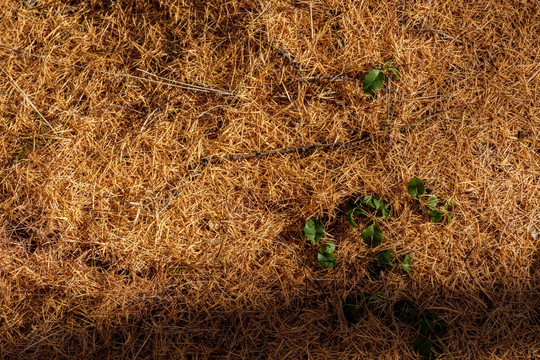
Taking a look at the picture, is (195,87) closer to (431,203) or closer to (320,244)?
(320,244)

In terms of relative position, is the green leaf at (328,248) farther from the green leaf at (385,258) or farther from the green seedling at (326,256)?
the green leaf at (385,258)

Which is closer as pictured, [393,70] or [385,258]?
[385,258]

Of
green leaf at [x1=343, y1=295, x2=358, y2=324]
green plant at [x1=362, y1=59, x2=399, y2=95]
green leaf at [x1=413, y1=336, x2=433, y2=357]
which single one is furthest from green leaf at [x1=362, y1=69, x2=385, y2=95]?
green leaf at [x1=413, y1=336, x2=433, y2=357]

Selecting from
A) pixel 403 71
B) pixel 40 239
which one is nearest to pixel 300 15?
pixel 403 71

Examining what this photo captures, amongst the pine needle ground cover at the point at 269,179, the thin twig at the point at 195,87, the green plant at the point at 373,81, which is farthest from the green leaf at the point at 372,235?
the thin twig at the point at 195,87

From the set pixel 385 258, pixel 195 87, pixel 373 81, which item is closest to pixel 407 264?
pixel 385 258
